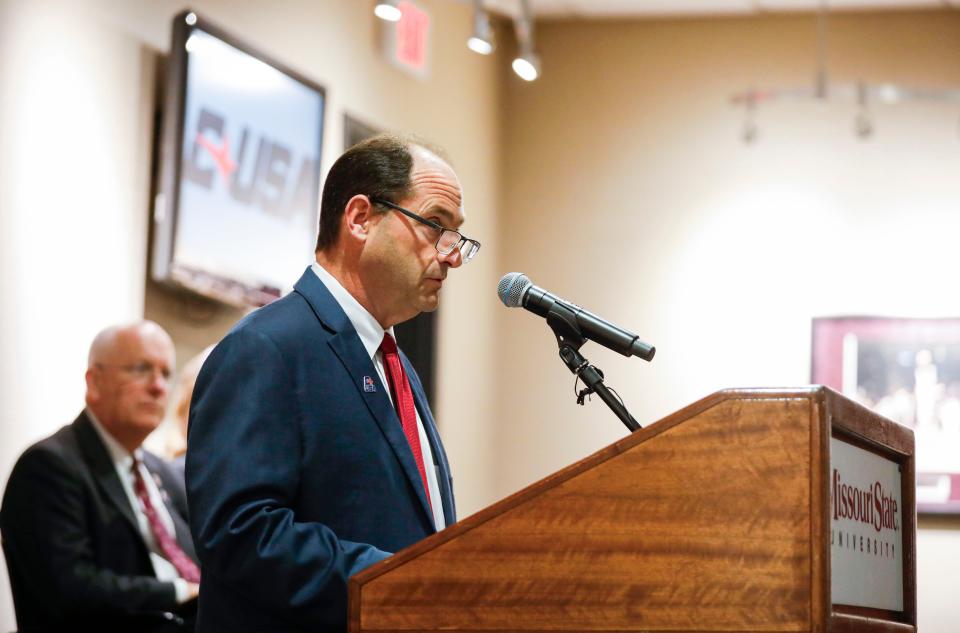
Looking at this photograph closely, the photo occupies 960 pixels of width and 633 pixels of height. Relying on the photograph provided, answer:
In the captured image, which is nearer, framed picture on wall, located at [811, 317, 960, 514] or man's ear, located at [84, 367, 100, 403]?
man's ear, located at [84, 367, 100, 403]

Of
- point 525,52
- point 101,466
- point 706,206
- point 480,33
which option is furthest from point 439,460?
point 706,206

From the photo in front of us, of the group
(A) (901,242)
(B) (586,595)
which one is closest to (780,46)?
(A) (901,242)

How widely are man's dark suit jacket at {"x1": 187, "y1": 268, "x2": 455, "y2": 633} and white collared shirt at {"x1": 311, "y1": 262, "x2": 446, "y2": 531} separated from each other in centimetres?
4

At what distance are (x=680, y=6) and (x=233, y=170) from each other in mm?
3240

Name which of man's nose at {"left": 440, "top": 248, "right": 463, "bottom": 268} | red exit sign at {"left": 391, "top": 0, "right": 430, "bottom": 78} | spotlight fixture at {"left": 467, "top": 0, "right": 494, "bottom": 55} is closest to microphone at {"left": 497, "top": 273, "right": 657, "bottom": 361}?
man's nose at {"left": 440, "top": 248, "right": 463, "bottom": 268}

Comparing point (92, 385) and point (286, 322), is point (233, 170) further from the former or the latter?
point (286, 322)

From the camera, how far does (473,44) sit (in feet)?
15.6

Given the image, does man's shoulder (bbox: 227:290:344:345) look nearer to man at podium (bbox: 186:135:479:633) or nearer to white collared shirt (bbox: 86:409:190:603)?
man at podium (bbox: 186:135:479:633)

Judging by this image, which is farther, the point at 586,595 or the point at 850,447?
the point at 850,447

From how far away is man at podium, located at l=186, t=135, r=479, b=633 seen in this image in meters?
1.71

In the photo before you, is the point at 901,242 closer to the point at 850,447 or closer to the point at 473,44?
the point at 473,44

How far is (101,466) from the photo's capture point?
11.6 ft

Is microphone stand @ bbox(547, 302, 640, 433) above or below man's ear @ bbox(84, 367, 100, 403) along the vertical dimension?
below

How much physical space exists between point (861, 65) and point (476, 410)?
267 cm
